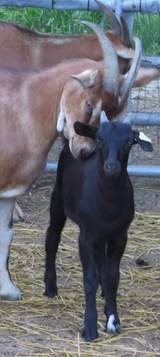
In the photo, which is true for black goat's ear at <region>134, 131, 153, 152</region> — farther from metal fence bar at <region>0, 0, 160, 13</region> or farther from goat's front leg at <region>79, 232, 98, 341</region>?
metal fence bar at <region>0, 0, 160, 13</region>

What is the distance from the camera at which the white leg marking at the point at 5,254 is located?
19.3 ft

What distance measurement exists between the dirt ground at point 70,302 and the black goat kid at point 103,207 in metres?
→ 0.16

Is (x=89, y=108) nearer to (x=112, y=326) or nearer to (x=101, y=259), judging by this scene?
(x=101, y=259)

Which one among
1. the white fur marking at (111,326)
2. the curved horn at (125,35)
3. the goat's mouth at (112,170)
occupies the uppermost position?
the goat's mouth at (112,170)

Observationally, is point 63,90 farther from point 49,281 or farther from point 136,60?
point 49,281

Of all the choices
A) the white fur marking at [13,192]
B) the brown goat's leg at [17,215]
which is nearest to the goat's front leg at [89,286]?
the white fur marking at [13,192]

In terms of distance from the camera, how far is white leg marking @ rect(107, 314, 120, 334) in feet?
17.8

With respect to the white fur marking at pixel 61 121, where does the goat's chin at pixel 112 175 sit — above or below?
below

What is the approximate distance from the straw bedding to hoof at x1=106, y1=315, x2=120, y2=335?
35 millimetres

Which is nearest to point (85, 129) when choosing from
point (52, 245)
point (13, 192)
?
point (13, 192)

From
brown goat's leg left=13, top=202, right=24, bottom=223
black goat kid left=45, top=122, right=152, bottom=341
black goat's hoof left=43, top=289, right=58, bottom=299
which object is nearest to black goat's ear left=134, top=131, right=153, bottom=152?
black goat kid left=45, top=122, right=152, bottom=341

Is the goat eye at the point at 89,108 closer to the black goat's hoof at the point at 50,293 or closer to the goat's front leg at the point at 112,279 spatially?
the goat's front leg at the point at 112,279

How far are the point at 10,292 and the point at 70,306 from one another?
1.26 feet

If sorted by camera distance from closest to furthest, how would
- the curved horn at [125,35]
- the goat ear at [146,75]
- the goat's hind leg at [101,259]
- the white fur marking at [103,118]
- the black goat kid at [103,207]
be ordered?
the black goat kid at [103,207]
the white fur marking at [103,118]
the goat's hind leg at [101,259]
the goat ear at [146,75]
the curved horn at [125,35]
